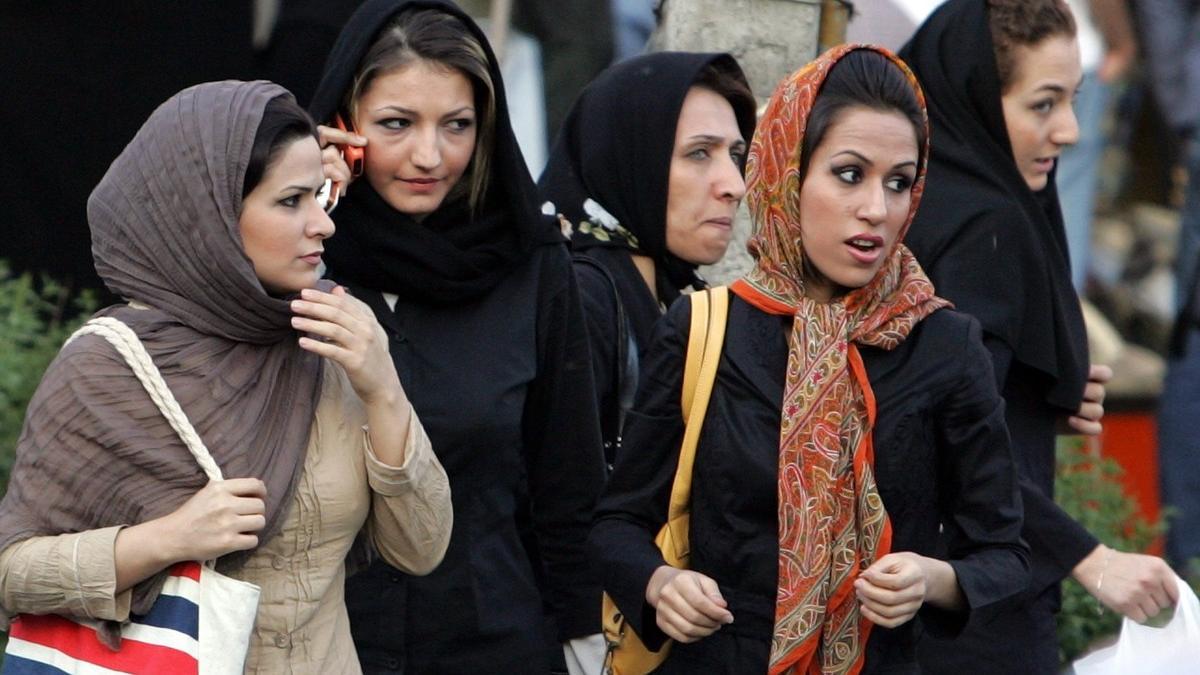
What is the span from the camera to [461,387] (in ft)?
12.7

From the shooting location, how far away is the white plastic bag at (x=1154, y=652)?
11.1 ft

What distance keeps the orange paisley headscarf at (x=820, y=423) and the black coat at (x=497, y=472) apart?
0.63m

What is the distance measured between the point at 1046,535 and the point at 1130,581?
9.2 inches

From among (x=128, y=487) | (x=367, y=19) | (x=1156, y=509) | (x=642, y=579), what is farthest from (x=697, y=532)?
(x=1156, y=509)

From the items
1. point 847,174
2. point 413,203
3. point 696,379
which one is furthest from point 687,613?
point 413,203

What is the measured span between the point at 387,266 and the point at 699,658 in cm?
99

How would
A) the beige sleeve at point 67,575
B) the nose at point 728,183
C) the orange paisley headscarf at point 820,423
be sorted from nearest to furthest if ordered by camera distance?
the beige sleeve at point 67,575 < the orange paisley headscarf at point 820,423 < the nose at point 728,183

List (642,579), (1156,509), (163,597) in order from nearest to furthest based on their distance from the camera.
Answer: (163,597)
(642,579)
(1156,509)

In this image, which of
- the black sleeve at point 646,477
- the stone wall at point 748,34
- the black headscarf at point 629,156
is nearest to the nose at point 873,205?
the black sleeve at point 646,477

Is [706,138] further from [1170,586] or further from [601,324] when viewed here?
[1170,586]

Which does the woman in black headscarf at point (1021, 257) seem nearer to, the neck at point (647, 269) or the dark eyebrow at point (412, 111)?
the neck at point (647, 269)

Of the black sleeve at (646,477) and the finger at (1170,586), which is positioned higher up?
the black sleeve at (646,477)

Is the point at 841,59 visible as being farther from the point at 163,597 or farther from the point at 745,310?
the point at 163,597

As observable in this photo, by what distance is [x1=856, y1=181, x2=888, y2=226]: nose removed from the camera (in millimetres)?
3383
